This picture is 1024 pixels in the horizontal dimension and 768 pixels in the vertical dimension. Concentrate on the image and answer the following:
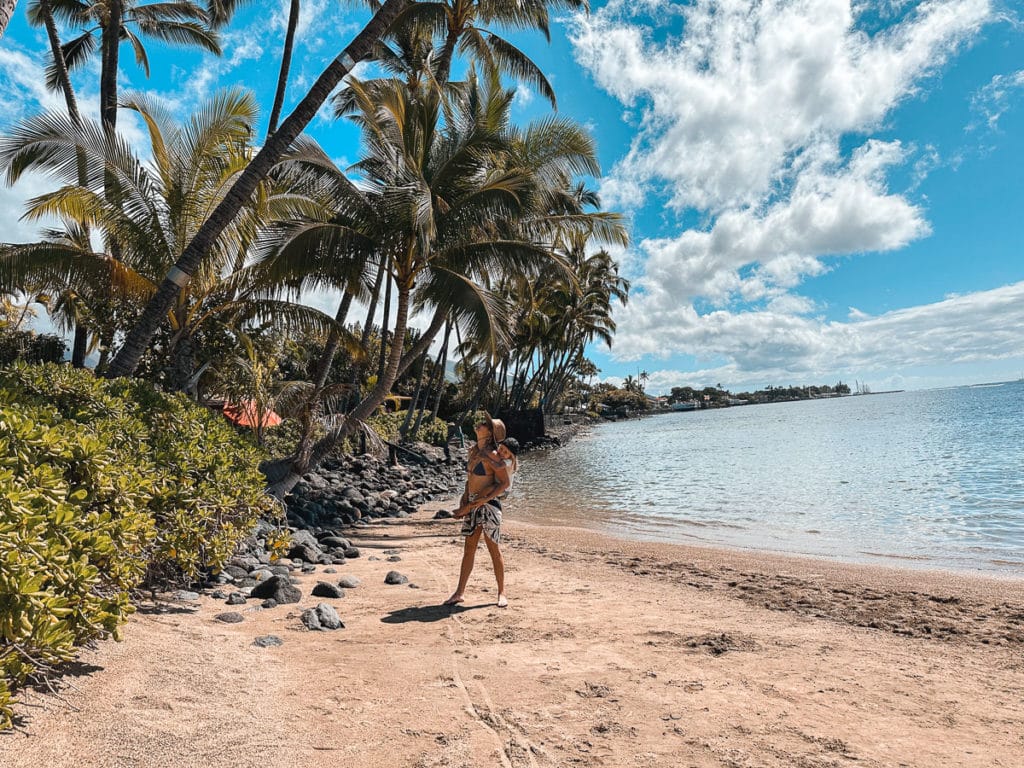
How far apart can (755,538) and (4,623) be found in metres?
10.6

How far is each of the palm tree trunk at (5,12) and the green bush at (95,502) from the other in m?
3.14

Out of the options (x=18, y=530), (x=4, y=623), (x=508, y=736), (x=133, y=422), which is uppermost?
(x=133, y=422)

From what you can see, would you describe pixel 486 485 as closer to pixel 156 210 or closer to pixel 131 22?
pixel 156 210

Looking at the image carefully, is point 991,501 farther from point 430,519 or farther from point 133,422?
point 133,422

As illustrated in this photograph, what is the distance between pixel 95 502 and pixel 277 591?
2197 millimetres

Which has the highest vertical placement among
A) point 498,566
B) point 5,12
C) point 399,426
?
point 5,12

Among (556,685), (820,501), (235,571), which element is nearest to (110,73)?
(235,571)

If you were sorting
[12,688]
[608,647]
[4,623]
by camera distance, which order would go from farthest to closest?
[608,647], [12,688], [4,623]

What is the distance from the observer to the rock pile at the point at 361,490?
1127 centimetres

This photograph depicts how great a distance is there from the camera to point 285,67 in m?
13.4

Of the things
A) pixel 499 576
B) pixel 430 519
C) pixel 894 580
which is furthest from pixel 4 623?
pixel 430 519

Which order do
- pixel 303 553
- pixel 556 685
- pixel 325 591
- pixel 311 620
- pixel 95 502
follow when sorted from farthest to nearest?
pixel 303 553, pixel 325 591, pixel 311 620, pixel 556 685, pixel 95 502

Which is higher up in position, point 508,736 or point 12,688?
point 12,688

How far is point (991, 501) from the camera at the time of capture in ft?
41.2
